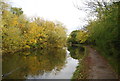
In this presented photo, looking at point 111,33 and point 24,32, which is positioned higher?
point 24,32

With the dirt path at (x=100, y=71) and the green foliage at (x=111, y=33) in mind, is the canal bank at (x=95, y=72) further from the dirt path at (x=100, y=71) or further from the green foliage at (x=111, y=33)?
the green foliage at (x=111, y=33)

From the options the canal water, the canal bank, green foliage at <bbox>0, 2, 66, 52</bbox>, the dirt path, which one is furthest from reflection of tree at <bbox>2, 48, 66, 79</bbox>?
green foliage at <bbox>0, 2, 66, 52</bbox>

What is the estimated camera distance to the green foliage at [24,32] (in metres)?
25.3

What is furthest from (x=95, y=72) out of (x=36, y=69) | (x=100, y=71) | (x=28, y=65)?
(x=28, y=65)

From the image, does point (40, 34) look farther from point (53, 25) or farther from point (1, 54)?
point (1, 54)

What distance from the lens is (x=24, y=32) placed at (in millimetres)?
35781

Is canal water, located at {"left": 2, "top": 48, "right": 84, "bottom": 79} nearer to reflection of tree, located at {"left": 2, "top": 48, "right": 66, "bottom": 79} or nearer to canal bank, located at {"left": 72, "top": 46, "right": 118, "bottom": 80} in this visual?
reflection of tree, located at {"left": 2, "top": 48, "right": 66, "bottom": 79}

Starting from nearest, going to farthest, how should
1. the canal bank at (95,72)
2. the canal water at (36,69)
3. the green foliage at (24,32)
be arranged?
the canal bank at (95,72) → the canal water at (36,69) → the green foliage at (24,32)

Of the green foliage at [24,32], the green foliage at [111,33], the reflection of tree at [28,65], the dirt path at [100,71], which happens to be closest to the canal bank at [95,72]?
the dirt path at [100,71]

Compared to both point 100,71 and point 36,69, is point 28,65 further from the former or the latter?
point 100,71

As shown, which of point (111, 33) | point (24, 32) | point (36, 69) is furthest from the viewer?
point (24, 32)

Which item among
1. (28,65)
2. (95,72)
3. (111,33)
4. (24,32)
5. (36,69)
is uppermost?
(24,32)

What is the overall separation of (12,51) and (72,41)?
63.1m

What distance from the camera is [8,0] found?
2455 centimetres
